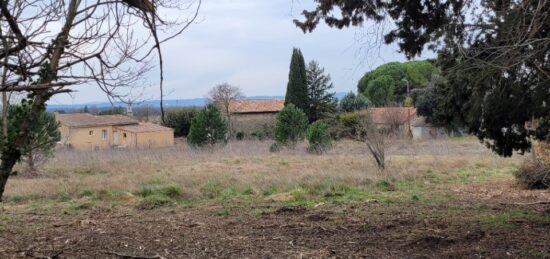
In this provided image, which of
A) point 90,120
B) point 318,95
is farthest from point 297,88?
point 90,120

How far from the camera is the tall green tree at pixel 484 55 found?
233 inches

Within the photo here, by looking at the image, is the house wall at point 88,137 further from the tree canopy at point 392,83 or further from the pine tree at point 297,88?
the tree canopy at point 392,83

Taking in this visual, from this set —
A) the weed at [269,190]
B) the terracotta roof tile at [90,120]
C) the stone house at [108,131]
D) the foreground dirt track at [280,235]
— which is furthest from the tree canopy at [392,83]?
the foreground dirt track at [280,235]

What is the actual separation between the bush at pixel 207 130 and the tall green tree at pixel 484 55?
90.2ft

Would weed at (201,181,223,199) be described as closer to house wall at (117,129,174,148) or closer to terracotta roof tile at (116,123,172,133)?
house wall at (117,129,174,148)

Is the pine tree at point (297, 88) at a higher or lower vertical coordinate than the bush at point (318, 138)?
higher

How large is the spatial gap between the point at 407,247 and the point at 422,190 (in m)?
7.17

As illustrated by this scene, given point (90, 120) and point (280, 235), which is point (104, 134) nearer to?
point (90, 120)

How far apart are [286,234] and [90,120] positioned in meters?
50.0

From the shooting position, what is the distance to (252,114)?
59.8 metres

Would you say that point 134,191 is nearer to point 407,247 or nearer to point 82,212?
point 82,212

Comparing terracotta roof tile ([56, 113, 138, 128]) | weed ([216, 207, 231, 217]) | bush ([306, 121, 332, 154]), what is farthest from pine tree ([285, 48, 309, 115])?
weed ([216, 207, 231, 217])

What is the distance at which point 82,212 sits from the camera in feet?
31.9

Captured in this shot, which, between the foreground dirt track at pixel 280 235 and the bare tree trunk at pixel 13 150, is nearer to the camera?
the bare tree trunk at pixel 13 150
